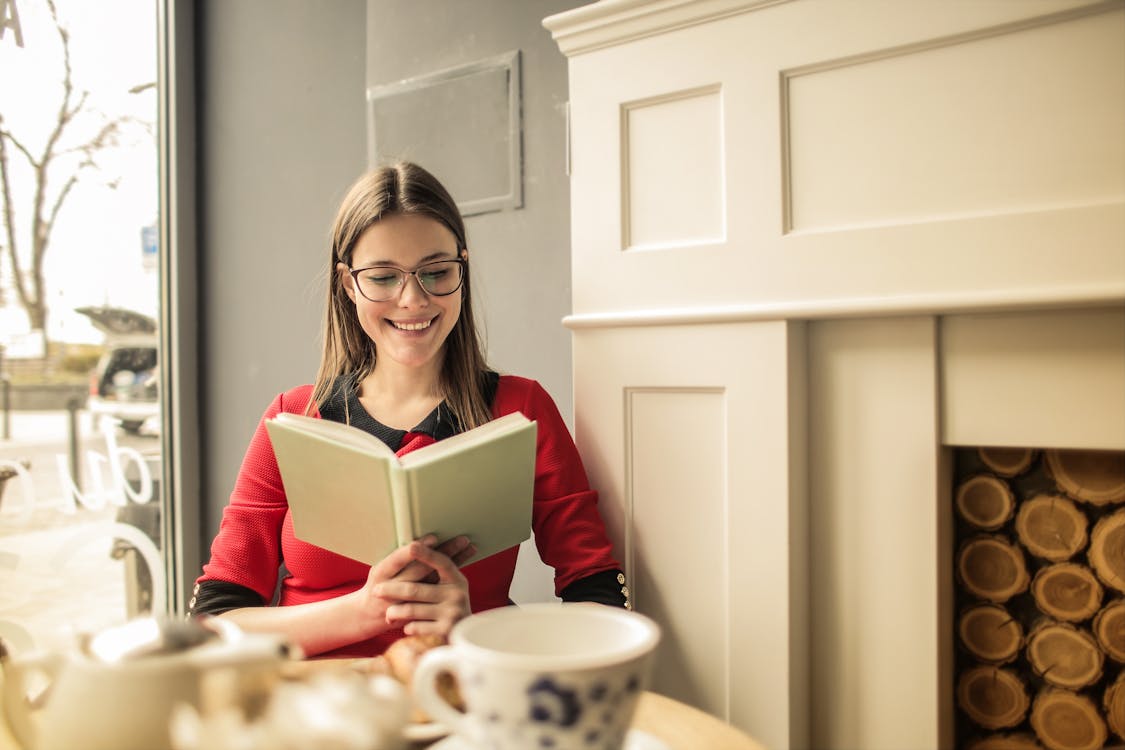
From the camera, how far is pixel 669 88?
1.19m

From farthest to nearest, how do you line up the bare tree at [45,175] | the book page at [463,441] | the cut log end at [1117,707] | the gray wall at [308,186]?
the bare tree at [45,175], the gray wall at [308,186], the cut log end at [1117,707], the book page at [463,441]

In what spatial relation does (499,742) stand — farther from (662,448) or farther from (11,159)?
(11,159)

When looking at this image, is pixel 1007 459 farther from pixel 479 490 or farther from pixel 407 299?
pixel 407 299

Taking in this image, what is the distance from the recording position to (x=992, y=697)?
1052 millimetres

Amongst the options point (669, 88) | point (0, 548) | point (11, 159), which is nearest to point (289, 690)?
point (669, 88)

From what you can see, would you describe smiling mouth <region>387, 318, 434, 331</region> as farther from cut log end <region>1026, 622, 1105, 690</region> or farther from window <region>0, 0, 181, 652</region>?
window <region>0, 0, 181, 652</region>

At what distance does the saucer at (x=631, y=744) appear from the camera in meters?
0.64

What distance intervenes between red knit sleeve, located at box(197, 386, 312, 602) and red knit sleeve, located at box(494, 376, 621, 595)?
0.43 metres

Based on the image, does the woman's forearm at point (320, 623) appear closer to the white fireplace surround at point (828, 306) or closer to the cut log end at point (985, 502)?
the white fireplace surround at point (828, 306)

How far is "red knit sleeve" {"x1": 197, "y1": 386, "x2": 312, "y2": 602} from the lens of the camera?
116cm

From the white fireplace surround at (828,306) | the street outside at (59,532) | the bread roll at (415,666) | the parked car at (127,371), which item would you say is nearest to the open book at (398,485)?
the bread roll at (415,666)

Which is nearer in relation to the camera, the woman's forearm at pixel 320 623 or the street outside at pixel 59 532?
the woman's forearm at pixel 320 623

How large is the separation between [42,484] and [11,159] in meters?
0.81

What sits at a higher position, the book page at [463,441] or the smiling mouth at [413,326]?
the smiling mouth at [413,326]
